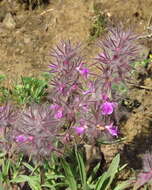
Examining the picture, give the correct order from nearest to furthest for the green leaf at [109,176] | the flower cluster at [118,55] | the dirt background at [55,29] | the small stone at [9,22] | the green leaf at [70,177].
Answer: the flower cluster at [118,55] → the green leaf at [70,177] → the green leaf at [109,176] → the dirt background at [55,29] → the small stone at [9,22]

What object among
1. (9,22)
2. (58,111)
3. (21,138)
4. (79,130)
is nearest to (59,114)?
(58,111)

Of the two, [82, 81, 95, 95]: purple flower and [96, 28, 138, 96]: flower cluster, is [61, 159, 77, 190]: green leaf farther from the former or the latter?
[96, 28, 138, 96]: flower cluster

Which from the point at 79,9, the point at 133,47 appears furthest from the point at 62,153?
the point at 79,9

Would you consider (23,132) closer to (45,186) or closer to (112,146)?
(45,186)

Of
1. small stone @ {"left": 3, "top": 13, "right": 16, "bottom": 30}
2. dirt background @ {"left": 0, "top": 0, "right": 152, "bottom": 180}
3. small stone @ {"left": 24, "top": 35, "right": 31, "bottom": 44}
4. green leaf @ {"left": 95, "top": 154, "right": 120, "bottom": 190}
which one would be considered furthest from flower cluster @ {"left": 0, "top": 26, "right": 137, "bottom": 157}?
small stone @ {"left": 3, "top": 13, "right": 16, "bottom": 30}

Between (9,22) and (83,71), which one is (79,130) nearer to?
(83,71)

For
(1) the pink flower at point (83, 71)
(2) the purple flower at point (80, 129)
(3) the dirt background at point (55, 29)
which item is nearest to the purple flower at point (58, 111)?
(2) the purple flower at point (80, 129)

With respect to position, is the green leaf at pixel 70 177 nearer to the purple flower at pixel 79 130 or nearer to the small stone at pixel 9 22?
the purple flower at pixel 79 130
